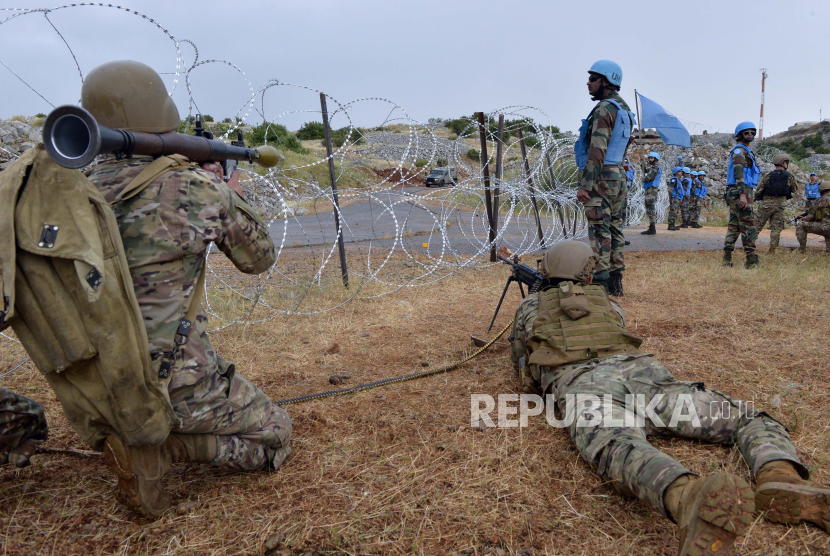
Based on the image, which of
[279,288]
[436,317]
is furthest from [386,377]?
[279,288]

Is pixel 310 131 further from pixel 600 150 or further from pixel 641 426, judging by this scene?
pixel 641 426

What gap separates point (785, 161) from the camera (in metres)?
7.83

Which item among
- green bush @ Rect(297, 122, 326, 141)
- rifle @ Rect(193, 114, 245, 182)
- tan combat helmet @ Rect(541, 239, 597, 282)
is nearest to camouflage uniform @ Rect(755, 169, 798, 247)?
tan combat helmet @ Rect(541, 239, 597, 282)

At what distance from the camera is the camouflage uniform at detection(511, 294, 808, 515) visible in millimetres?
1823

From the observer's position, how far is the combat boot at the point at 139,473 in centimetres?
179

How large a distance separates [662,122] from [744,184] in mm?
7830

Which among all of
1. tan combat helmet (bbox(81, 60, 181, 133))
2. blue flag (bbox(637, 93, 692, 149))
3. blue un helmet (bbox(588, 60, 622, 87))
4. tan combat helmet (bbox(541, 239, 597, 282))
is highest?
blue flag (bbox(637, 93, 692, 149))

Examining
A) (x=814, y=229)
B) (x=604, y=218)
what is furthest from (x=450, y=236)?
(x=814, y=229)

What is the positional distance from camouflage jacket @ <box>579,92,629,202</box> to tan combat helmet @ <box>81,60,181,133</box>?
404cm

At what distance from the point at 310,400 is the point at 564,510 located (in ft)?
5.26

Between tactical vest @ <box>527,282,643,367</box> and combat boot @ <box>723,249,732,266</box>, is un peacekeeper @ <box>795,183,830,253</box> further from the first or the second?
tactical vest @ <box>527,282,643,367</box>

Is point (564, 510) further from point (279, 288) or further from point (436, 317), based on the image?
point (279, 288)

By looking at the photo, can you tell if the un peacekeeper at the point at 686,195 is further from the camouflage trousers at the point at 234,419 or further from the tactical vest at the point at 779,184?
the camouflage trousers at the point at 234,419

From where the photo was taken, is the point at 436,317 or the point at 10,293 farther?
the point at 436,317
